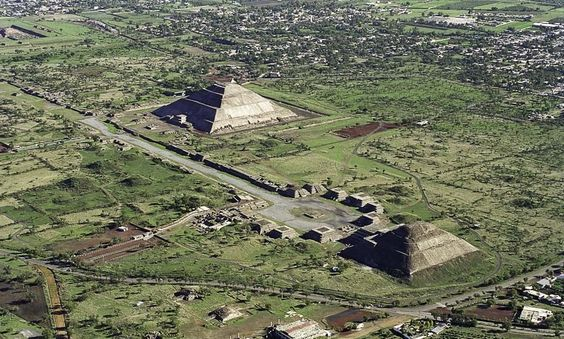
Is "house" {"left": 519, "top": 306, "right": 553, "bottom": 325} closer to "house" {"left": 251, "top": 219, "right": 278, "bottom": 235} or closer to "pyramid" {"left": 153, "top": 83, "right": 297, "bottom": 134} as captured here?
"house" {"left": 251, "top": 219, "right": 278, "bottom": 235}

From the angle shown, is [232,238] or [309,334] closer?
[309,334]

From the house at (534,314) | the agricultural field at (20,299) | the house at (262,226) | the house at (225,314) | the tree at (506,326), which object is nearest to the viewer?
the agricultural field at (20,299)

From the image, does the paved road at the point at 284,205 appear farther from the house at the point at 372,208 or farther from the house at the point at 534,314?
the house at the point at 534,314

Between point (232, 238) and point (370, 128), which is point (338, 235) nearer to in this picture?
point (232, 238)

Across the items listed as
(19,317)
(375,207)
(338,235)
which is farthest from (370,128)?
(19,317)

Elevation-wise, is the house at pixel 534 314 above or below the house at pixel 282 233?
above

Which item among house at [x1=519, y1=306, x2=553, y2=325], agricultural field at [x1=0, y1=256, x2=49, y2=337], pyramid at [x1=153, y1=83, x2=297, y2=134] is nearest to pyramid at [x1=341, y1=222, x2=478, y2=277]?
house at [x1=519, y1=306, x2=553, y2=325]

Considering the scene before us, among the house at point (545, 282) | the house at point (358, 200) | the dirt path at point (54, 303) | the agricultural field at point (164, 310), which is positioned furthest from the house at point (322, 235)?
the dirt path at point (54, 303)
